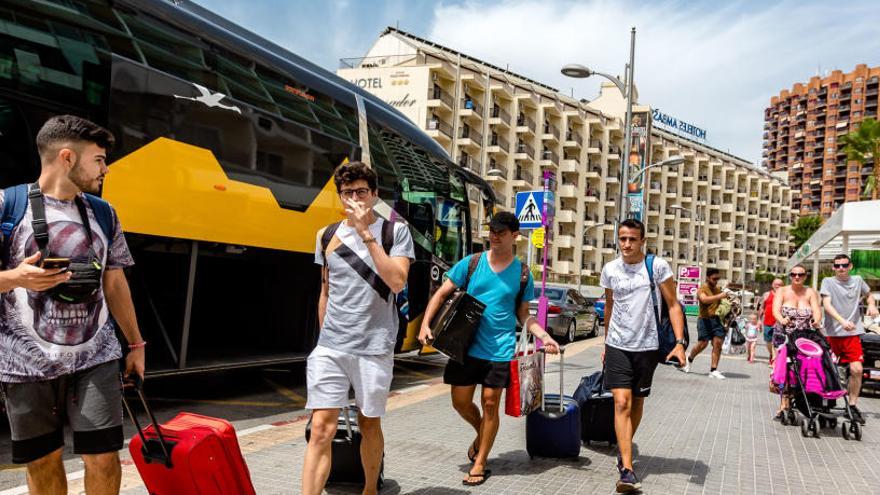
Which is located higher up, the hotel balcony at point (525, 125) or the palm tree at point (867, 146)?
the hotel balcony at point (525, 125)

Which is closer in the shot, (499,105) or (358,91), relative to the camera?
(358,91)

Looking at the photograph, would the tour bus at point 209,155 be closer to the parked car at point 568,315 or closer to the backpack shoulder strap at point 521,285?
the backpack shoulder strap at point 521,285

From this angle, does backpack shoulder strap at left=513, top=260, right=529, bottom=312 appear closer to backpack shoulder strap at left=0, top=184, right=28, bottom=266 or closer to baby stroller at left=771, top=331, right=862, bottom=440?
backpack shoulder strap at left=0, top=184, right=28, bottom=266

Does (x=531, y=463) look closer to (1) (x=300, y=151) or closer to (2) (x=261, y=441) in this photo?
(2) (x=261, y=441)

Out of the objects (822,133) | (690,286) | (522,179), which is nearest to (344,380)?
(690,286)

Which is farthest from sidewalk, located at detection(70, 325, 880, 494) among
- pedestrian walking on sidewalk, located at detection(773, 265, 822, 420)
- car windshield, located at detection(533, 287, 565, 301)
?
car windshield, located at detection(533, 287, 565, 301)

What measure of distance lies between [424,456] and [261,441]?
1.40 m

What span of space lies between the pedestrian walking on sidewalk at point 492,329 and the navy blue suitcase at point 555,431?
Result: 620mm

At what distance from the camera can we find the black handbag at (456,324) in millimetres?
4789

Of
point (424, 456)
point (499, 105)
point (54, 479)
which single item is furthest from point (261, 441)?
point (499, 105)

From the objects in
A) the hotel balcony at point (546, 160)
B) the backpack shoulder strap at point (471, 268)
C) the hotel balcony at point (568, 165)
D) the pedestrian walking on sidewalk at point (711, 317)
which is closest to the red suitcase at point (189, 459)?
the backpack shoulder strap at point (471, 268)

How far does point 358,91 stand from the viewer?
31.7 ft

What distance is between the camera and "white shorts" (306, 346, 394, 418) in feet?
11.8

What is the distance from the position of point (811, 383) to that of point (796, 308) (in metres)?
0.81
